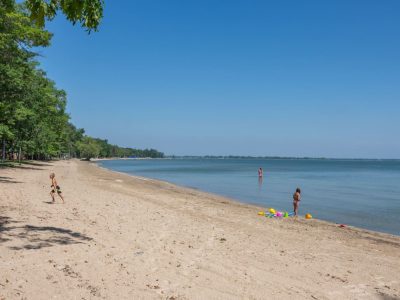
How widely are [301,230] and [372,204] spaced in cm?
1819

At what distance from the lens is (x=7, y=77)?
24.2 m

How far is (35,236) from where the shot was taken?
9898 millimetres

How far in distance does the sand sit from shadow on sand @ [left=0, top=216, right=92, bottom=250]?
24 millimetres

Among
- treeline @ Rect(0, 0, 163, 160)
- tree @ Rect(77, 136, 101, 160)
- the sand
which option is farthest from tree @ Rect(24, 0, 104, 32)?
tree @ Rect(77, 136, 101, 160)

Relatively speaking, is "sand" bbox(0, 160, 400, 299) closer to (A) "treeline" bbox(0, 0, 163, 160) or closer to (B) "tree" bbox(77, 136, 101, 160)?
(A) "treeline" bbox(0, 0, 163, 160)

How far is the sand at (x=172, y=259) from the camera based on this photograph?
7.14 meters

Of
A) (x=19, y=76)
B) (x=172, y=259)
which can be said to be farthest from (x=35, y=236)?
(x=19, y=76)

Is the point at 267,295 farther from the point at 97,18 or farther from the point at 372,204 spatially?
the point at 372,204

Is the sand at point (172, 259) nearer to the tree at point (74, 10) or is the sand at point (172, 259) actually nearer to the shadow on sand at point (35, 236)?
the shadow on sand at point (35, 236)

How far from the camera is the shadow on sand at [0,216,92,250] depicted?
9117 mm

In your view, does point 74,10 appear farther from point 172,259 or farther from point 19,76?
point 19,76

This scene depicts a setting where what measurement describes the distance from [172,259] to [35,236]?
3675 mm

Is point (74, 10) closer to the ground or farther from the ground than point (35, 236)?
farther from the ground

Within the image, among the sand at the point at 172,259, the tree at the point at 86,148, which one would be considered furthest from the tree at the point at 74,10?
the tree at the point at 86,148
